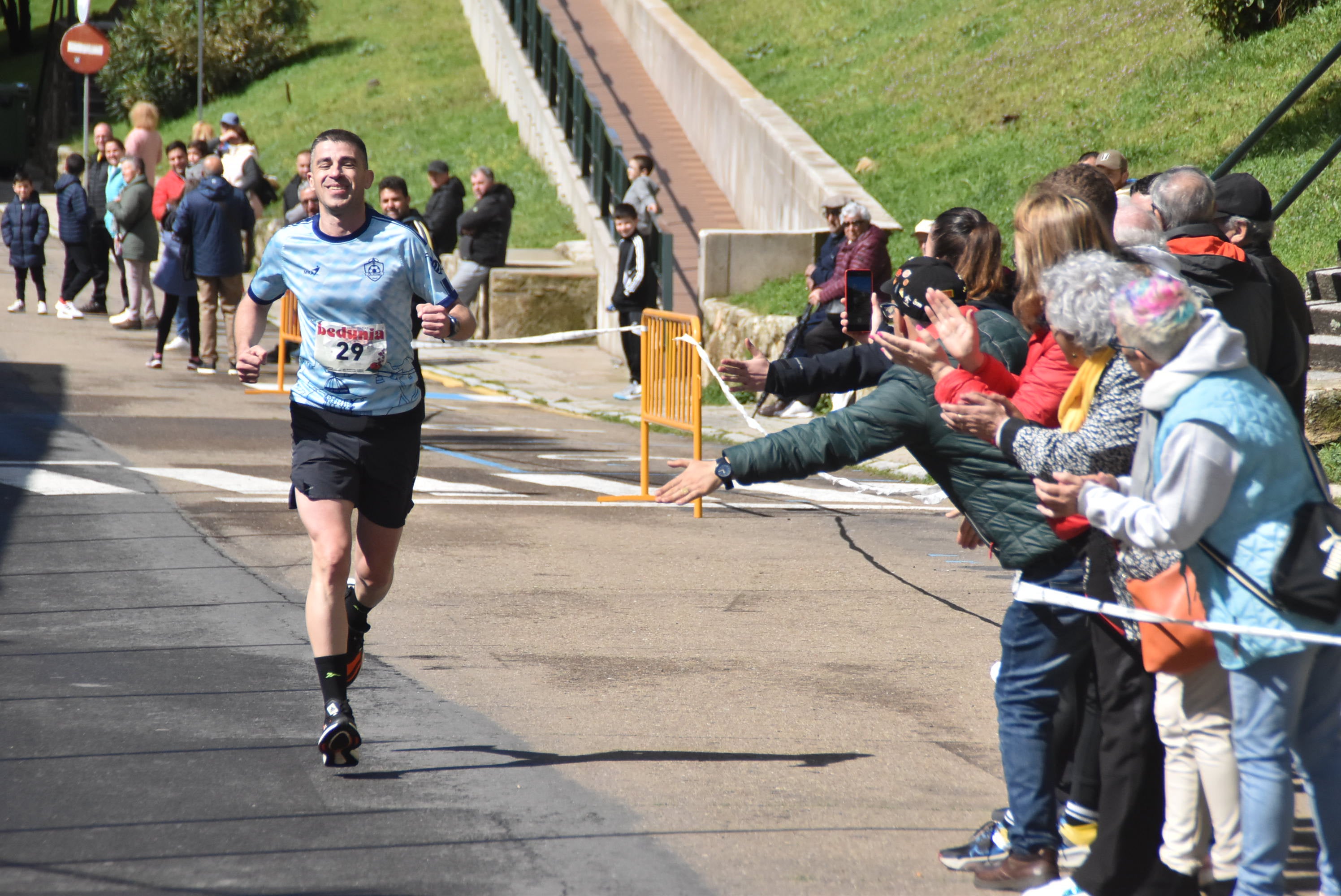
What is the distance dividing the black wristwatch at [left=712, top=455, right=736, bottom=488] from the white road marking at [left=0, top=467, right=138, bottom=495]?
6.56 m

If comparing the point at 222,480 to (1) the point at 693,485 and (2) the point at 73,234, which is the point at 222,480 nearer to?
(1) the point at 693,485

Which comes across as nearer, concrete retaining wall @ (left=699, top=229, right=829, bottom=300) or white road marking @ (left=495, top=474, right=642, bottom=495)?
white road marking @ (left=495, top=474, right=642, bottom=495)

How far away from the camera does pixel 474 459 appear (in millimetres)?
11484

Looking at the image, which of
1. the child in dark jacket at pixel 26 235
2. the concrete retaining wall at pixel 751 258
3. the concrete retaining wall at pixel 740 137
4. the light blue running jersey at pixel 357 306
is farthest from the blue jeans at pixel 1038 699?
the child in dark jacket at pixel 26 235

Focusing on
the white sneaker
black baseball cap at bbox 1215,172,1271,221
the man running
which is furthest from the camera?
the white sneaker

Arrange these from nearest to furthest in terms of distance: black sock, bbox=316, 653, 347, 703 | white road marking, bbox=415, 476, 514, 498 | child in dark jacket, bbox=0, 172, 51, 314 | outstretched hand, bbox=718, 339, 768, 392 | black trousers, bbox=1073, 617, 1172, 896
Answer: black trousers, bbox=1073, 617, 1172, 896 → outstretched hand, bbox=718, 339, 768, 392 → black sock, bbox=316, 653, 347, 703 → white road marking, bbox=415, 476, 514, 498 → child in dark jacket, bbox=0, 172, 51, 314

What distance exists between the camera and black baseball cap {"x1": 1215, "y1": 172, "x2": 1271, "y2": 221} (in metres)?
5.59

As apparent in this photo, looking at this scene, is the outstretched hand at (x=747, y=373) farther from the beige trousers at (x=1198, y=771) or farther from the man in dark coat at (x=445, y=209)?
the man in dark coat at (x=445, y=209)

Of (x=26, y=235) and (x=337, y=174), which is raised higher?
(x=337, y=174)

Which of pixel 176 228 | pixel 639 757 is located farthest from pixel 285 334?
pixel 639 757

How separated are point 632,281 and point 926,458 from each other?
11.0 metres

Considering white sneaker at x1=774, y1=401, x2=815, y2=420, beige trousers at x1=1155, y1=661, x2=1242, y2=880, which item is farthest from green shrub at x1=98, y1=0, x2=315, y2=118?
beige trousers at x1=1155, y1=661, x2=1242, y2=880

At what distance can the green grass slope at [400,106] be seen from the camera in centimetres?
2602

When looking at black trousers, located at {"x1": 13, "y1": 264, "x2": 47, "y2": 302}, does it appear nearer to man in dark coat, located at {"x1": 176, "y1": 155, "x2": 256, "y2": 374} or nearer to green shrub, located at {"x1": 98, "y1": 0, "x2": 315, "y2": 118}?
man in dark coat, located at {"x1": 176, "y1": 155, "x2": 256, "y2": 374}
